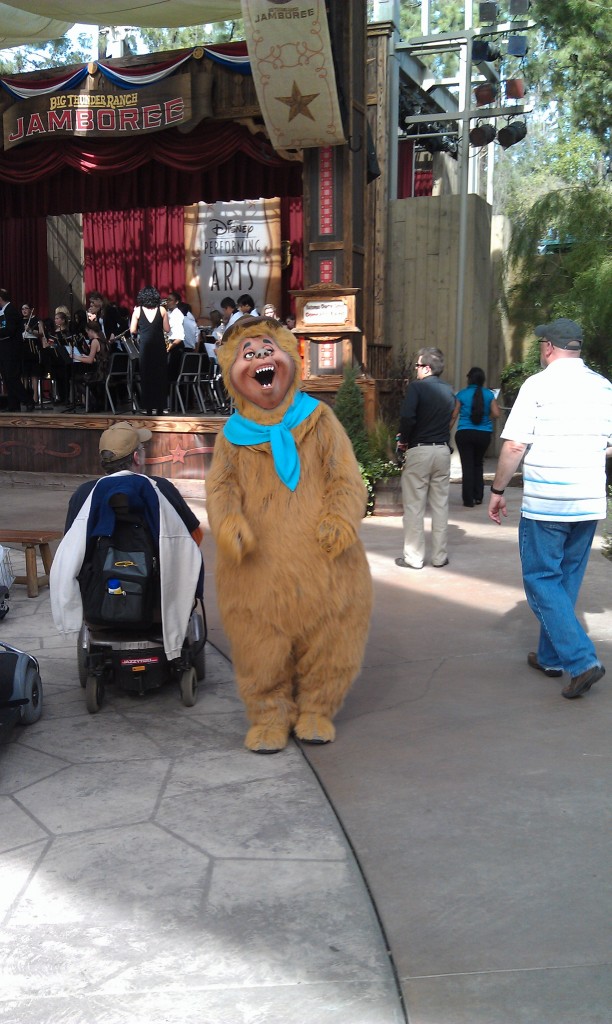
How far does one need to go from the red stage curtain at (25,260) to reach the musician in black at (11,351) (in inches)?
193

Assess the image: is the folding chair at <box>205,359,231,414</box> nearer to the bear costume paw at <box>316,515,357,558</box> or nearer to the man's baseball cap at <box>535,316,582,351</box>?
the man's baseball cap at <box>535,316,582,351</box>

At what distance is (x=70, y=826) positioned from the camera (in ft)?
10.4

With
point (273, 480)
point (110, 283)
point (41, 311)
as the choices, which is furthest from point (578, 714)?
point (41, 311)

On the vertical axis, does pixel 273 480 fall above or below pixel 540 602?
above

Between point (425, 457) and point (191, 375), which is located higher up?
point (191, 375)

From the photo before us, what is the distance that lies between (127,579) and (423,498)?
3.38 metres

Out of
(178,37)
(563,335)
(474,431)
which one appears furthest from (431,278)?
(178,37)

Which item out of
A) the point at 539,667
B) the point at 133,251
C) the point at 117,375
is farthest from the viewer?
the point at 133,251

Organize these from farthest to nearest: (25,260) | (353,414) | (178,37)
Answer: (178,37)
(25,260)
(353,414)

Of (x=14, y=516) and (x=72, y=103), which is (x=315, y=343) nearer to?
(x=14, y=516)

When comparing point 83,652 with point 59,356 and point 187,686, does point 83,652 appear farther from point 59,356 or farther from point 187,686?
point 59,356

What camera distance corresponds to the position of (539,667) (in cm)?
470

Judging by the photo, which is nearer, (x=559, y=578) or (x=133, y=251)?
(x=559, y=578)

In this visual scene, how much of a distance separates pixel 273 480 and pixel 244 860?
141 cm
